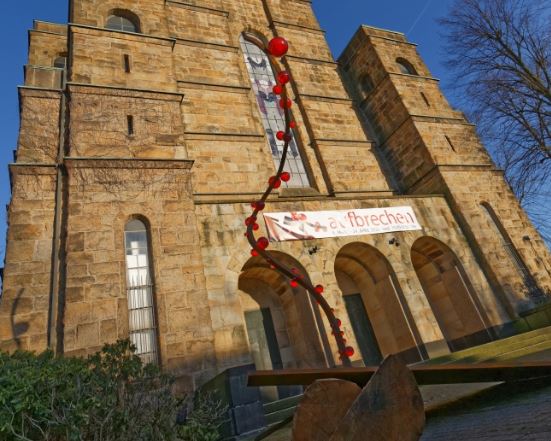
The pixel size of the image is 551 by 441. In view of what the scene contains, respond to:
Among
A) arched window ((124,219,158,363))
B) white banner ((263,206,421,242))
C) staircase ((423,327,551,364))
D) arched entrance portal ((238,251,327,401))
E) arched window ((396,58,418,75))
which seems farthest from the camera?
arched window ((396,58,418,75))

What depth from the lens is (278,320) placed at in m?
9.91

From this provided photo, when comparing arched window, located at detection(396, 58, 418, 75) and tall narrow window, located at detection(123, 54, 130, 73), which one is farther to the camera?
arched window, located at detection(396, 58, 418, 75)

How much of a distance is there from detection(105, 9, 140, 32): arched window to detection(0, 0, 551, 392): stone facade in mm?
90

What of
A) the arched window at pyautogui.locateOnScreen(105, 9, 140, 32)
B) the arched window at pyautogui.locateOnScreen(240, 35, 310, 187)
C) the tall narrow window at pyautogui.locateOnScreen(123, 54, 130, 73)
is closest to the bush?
the tall narrow window at pyautogui.locateOnScreen(123, 54, 130, 73)

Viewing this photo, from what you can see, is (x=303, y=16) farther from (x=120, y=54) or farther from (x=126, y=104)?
(x=126, y=104)

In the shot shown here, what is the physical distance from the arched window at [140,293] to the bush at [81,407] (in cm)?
254

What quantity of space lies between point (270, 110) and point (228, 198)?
474cm

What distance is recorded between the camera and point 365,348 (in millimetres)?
10367

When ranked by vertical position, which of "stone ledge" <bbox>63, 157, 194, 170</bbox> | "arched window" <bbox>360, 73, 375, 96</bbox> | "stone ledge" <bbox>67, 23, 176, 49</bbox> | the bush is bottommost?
the bush

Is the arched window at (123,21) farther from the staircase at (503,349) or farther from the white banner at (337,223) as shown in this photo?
the staircase at (503,349)

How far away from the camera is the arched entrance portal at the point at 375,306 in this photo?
943cm

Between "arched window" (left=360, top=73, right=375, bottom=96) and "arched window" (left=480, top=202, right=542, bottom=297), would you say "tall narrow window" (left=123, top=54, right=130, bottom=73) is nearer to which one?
"arched window" (left=360, top=73, right=375, bottom=96)

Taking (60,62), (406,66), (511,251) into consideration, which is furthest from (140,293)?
(406,66)

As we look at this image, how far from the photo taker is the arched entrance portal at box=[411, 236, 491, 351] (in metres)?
10.2
